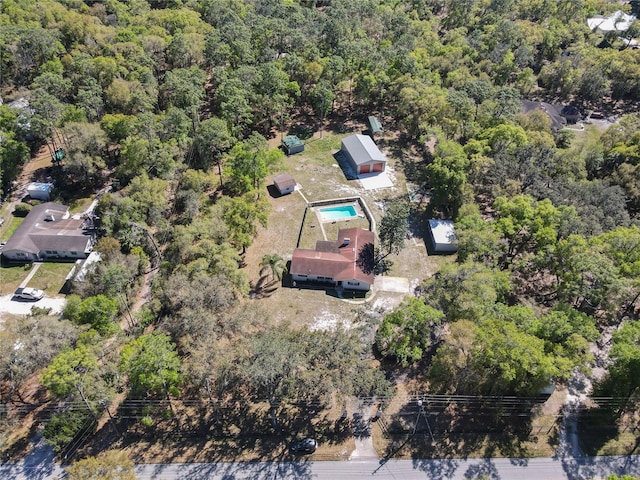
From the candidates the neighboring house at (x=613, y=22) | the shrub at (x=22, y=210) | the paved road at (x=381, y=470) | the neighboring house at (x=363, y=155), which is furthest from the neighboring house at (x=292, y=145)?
the neighboring house at (x=613, y=22)

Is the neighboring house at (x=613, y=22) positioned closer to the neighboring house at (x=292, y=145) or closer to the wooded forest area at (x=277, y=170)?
the wooded forest area at (x=277, y=170)

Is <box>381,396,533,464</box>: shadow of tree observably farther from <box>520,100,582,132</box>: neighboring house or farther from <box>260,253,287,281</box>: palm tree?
<box>520,100,582,132</box>: neighboring house

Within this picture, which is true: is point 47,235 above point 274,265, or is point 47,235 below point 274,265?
below

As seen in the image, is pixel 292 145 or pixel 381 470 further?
pixel 292 145

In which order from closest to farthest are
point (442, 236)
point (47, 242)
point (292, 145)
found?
point (47, 242) → point (442, 236) → point (292, 145)

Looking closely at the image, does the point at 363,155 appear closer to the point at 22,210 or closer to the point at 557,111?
the point at 557,111

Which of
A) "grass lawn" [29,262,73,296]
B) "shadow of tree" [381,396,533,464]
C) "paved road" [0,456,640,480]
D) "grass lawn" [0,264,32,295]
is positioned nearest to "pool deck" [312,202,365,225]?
"shadow of tree" [381,396,533,464]

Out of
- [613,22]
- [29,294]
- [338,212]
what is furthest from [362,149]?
[613,22]
